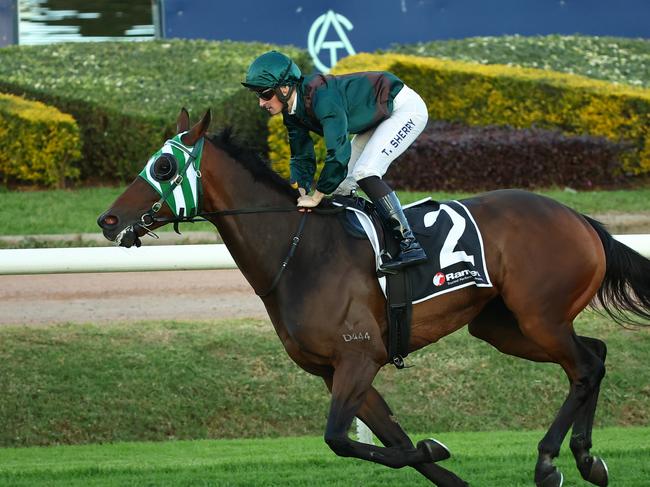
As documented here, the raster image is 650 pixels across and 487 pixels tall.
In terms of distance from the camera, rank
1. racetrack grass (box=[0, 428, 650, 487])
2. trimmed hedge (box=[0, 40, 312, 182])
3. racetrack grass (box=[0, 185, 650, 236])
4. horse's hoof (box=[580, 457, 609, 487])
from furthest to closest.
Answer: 1. trimmed hedge (box=[0, 40, 312, 182])
2. racetrack grass (box=[0, 185, 650, 236])
3. racetrack grass (box=[0, 428, 650, 487])
4. horse's hoof (box=[580, 457, 609, 487])

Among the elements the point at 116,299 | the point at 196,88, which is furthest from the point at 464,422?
the point at 196,88

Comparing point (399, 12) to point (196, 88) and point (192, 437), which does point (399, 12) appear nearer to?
point (196, 88)

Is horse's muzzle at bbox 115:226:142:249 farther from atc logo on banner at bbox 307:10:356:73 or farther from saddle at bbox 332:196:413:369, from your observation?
atc logo on banner at bbox 307:10:356:73

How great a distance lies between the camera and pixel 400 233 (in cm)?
516

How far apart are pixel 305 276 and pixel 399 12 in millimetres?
9501

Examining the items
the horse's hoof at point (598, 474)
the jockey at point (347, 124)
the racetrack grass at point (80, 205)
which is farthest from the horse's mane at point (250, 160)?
the racetrack grass at point (80, 205)

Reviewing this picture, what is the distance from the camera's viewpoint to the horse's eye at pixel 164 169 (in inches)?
195

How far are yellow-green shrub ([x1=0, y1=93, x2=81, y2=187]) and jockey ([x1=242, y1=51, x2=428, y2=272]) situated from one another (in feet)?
23.0

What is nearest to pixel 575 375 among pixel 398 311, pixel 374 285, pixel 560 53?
pixel 398 311

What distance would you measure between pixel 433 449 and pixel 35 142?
25.6ft

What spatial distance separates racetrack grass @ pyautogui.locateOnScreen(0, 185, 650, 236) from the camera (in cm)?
1054

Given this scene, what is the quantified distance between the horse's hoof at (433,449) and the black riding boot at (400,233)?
2.38ft

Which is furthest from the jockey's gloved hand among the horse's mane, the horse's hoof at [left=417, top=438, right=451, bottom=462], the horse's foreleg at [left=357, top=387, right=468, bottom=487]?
the horse's hoof at [left=417, top=438, right=451, bottom=462]

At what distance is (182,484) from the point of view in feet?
18.1
